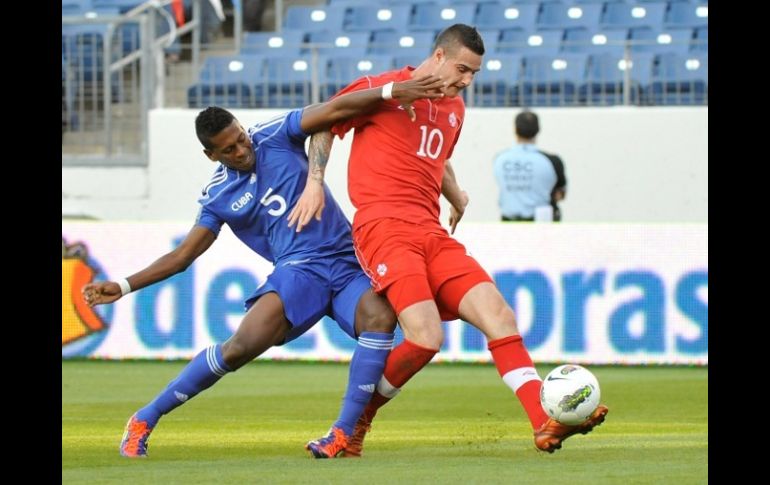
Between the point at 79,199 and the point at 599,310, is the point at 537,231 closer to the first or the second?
the point at 599,310

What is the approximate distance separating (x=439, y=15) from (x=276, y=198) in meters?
12.2

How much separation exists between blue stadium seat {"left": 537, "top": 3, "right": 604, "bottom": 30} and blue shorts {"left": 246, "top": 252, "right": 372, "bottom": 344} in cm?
1208

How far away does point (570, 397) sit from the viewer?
6.63 m

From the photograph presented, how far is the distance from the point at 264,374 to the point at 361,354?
19.1ft

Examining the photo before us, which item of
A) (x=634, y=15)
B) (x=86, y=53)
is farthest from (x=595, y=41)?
(x=86, y=53)

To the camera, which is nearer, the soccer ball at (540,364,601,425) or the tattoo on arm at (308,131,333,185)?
the soccer ball at (540,364,601,425)

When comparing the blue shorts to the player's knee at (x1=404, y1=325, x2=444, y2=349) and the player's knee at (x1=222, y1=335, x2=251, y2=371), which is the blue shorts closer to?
the player's knee at (x1=222, y1=335, x2=251, y2=371)

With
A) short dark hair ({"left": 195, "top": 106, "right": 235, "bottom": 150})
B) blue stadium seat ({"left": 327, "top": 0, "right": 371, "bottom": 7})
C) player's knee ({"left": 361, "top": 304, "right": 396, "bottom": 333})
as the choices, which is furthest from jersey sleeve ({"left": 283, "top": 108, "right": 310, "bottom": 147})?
blue stadium seat ({"left": 327, "top": 0, "right": 371, "bottom": 7})

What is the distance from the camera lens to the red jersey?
742 cm

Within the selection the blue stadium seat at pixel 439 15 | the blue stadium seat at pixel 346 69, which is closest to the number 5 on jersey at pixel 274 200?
the blue stadium seat at pixel 346 69

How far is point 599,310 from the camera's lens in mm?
13523

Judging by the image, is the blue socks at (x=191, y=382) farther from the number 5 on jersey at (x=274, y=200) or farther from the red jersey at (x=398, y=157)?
the red jersey at (x=398, y=157)

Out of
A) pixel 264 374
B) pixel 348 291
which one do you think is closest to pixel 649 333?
pixel 264 374

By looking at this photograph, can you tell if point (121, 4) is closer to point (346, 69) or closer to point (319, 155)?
point (346, 69)
